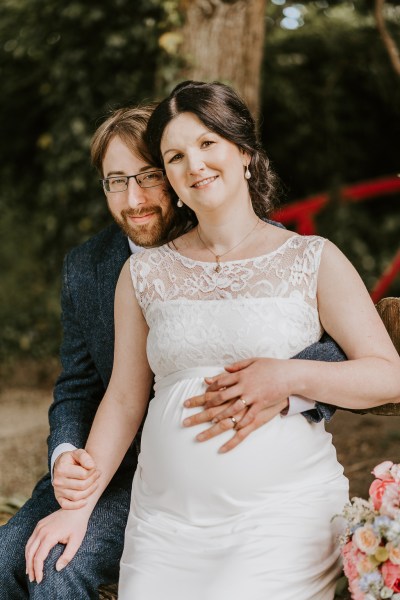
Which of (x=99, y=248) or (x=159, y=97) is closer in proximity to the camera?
(x=99, y=248)

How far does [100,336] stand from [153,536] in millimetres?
780

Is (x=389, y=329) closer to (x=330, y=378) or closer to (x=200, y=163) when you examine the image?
(x=330, y=378)

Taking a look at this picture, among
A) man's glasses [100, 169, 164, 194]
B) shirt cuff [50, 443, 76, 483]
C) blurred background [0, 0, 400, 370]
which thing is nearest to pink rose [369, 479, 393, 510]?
Answer: shirt cuff [50, 443, 76, 483]

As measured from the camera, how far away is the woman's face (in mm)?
2289

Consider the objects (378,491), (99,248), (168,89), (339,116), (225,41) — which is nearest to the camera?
(378,491)

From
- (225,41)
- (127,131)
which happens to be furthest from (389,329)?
(225,41)

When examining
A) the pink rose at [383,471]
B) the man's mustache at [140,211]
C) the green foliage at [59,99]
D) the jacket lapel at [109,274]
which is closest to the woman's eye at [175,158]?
the man's mustache at [140,211]

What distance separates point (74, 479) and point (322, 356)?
779mm

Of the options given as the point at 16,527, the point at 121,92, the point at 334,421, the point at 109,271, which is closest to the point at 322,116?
the point at 121,92

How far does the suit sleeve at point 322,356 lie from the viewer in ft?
7.01

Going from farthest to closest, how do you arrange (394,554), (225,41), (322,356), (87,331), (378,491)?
(225,41)
(87,331)
(322,356)
(378,491)
(394,554)

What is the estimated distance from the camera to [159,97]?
5.04 meters

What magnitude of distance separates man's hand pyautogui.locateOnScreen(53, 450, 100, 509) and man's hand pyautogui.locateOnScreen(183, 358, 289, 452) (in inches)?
15.0

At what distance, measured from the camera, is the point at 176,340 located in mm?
2230
